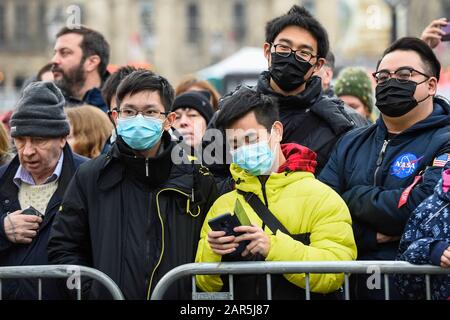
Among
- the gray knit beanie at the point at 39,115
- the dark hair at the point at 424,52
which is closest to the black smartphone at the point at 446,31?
the dark hair at the point at 424,52

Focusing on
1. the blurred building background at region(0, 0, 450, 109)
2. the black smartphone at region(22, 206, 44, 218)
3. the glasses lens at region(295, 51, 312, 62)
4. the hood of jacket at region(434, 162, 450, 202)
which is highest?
the blurred building background at region(0, 0, 450, 109)

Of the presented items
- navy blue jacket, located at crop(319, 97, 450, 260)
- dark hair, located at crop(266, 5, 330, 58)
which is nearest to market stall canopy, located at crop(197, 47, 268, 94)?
dark hair, located at crop(266, 5, 330, 58)

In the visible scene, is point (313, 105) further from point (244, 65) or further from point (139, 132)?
point (244, 65)

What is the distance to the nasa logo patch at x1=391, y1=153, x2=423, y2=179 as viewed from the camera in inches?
230

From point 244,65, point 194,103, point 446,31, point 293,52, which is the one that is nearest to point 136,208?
point 293,52

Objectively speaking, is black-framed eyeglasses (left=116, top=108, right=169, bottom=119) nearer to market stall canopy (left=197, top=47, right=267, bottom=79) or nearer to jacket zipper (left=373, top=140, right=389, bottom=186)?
jacket zipper (left=373, top=140, right=389, bottom=186)

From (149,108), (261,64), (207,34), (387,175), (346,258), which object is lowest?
(346,258)

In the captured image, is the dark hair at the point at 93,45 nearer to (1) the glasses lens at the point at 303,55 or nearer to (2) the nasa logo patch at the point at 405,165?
(1) the glasses lens at the point at 303,55

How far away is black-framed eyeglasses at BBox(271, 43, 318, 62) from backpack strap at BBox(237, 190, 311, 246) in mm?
1102

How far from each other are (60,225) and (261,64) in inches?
602

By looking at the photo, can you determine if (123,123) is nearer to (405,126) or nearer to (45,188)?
(45,188)

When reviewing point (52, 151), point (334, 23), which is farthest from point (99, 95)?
point (334, 23)

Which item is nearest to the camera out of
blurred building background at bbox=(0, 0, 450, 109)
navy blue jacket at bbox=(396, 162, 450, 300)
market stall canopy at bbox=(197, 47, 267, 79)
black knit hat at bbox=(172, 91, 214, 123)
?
navy blue jacket at bbox=(396, 162, 450, 300)

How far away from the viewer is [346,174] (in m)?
6.07
